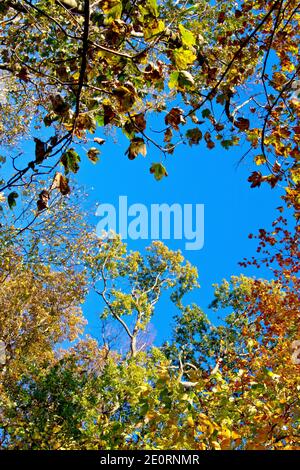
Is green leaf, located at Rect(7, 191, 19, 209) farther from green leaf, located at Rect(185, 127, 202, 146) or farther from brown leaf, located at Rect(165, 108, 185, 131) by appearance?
green leaf, located at Rect(185, 127, 202, 146)

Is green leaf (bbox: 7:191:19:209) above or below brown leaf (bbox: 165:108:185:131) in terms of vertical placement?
below

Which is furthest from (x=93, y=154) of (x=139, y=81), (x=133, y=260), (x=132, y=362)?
(x=133, y=260)

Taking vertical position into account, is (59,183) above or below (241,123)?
below

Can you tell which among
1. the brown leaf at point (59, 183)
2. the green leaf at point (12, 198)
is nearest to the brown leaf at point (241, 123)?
the brown leaf at point (59, 183)

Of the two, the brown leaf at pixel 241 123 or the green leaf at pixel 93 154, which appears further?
the brown leaf at pixel 241 123

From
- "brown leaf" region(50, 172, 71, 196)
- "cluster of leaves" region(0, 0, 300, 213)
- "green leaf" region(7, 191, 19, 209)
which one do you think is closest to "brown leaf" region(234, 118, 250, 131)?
"cluster of leaves" region(0, 0, 300, 213)

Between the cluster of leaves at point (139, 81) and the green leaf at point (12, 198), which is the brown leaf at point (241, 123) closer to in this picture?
the cluster of leaves at point (139, 81)

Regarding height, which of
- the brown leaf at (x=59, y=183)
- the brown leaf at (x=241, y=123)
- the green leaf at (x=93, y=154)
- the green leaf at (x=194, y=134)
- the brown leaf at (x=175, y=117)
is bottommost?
the brown leaf at (x=59, y=183)

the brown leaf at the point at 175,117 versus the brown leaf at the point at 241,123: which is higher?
the brown leaf at the point at 241,123

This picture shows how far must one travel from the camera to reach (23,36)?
25.8ft

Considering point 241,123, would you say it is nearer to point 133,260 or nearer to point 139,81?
point 139,81

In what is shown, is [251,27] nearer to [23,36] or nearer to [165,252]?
[23,36]
